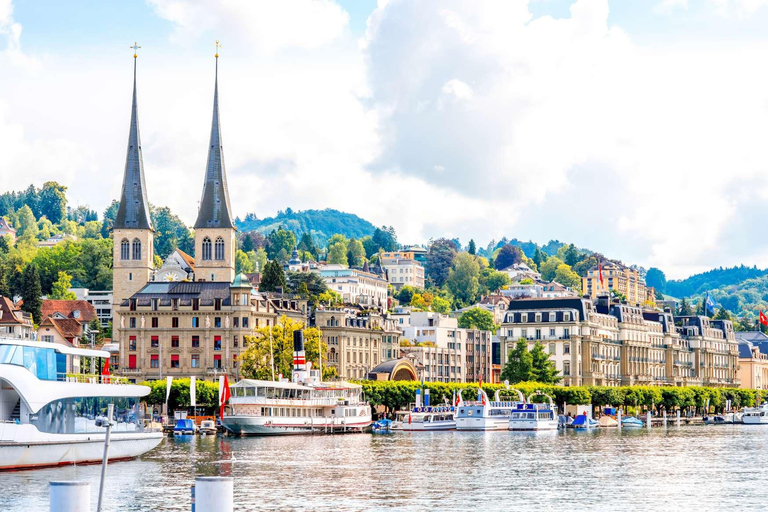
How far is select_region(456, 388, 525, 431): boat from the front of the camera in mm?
141562

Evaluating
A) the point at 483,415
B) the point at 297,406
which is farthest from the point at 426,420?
the point at 297,406

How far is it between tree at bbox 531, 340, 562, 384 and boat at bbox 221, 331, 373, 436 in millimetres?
43244

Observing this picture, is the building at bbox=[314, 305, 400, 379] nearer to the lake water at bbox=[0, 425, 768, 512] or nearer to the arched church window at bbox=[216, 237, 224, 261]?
the arched church window at bbox=[216, 237, 224, 261]

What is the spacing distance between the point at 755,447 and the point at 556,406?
62381 millimetres

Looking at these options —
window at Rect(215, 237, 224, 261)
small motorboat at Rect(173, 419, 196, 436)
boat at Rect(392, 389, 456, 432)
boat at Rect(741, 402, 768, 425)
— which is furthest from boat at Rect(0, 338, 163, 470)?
boat at Rect(741, 402, 768, 425)

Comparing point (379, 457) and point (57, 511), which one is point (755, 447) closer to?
point (379, 457)

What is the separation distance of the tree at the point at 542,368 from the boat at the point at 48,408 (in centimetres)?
10892

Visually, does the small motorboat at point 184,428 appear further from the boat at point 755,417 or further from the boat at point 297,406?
the boat at point 755,417

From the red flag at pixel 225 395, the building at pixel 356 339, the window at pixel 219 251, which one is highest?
the window at pixel 219 251

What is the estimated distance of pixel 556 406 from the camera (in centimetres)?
16938

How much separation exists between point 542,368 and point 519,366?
11.5ft

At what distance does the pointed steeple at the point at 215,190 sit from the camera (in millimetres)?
177250

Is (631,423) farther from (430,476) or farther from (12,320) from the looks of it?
(430,476)

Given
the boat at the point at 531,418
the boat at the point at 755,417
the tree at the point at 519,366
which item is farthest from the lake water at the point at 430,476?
the boat at the point at 755,417
